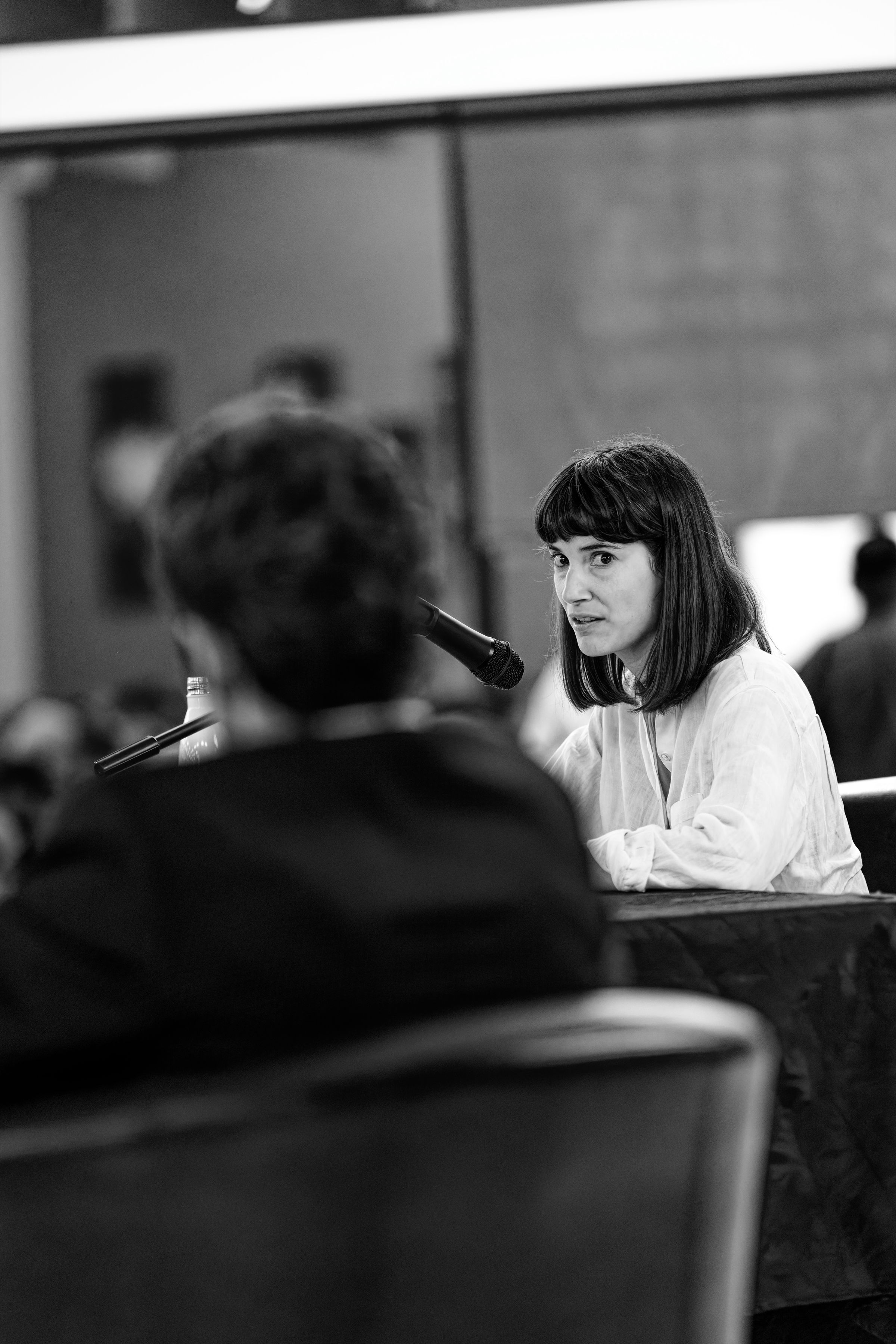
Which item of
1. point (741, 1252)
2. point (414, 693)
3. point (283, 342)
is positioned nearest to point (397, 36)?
point (283, 342)

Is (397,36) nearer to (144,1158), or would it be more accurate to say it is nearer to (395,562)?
(395,562)

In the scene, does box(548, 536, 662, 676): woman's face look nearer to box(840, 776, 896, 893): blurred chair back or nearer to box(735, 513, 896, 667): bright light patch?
box(840, 776, 896, 893): blurred chair back

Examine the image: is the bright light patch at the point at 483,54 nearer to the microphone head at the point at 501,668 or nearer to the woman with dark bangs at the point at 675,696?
the woman with dark bangs at the point at 675,696

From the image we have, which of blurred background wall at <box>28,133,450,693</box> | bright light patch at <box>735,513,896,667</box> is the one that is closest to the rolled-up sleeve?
bright light patch at <box>735,513,896,667</box>

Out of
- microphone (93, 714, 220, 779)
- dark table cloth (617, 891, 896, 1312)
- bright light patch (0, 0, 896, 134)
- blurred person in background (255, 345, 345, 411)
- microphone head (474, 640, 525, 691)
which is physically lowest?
dark table cloth (617, 891, 896, 1312)

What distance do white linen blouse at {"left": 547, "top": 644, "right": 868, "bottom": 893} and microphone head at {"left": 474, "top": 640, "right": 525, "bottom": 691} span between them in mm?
191

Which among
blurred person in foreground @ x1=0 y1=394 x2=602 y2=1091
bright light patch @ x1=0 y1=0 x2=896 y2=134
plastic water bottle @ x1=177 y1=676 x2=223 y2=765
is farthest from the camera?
bright light patch @ x1=0 y1=0 x2=896 y2=134

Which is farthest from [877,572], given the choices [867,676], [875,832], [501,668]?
[501,668]

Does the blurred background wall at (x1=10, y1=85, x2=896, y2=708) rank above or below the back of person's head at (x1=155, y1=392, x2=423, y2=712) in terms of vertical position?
above

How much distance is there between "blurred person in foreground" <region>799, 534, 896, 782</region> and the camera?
3.24m

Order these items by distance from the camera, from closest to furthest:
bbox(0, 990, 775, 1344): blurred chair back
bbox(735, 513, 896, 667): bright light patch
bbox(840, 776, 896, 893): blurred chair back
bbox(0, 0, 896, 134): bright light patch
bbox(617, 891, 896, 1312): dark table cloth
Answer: bbox(0, 990, 775, 1344): blurred chair back → bbox(617, 891, 896, 1312): dark table cloth → bbox(840, 776, 896, 893): blurred chair back → bbox(0, 0, 896, 134): bright light patch → bbox(735, 513, 896, 667): bright light patch

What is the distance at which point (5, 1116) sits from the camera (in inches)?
20.3

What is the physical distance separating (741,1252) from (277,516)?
38 centimetres

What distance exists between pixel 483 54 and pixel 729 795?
289cm
